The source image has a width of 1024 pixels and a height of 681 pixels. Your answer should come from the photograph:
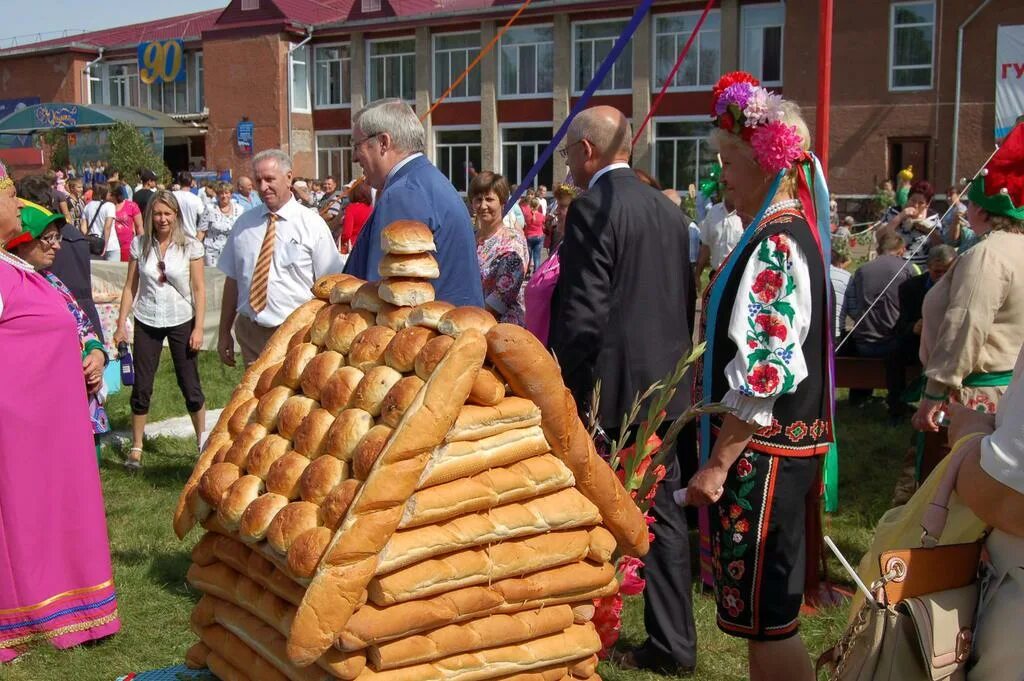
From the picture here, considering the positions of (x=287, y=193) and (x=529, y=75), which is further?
(x=529, y=75)

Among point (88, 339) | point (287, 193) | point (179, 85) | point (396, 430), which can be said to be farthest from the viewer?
point (179, 85)

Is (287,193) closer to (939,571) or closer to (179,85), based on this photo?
(939,571)

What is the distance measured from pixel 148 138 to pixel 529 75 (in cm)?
1448

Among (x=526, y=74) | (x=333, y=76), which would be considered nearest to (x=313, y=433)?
(x=526, y=74)

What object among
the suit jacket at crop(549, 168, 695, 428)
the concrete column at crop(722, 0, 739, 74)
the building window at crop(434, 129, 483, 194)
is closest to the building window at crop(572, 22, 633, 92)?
the concrete column at crop(722, 0, 739, 74)

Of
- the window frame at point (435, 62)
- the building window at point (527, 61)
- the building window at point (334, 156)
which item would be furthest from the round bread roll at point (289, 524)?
the building window at point (334, 156)

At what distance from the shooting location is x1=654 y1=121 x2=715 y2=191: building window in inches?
1242

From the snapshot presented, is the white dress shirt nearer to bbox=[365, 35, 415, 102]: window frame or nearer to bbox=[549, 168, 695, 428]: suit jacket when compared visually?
bbox=[549, 168, 695, 428]: suit jacket

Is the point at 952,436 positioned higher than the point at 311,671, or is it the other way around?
the point at 952,436

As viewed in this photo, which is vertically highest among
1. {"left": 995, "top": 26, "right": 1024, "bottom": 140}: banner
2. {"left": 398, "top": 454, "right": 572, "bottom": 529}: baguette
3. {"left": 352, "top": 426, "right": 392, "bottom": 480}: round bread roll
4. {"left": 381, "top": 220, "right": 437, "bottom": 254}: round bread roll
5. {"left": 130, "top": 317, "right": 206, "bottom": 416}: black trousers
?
{"left": 995, "top": 26, "right": 1024, "bottom": 140}: banner

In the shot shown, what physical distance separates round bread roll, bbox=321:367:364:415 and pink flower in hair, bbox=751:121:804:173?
4.97 feet

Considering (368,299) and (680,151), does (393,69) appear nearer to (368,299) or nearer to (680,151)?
(680,151)

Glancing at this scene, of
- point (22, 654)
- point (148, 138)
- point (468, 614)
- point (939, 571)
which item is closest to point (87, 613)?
point (22, 654)

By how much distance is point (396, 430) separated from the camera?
5.68 feet
